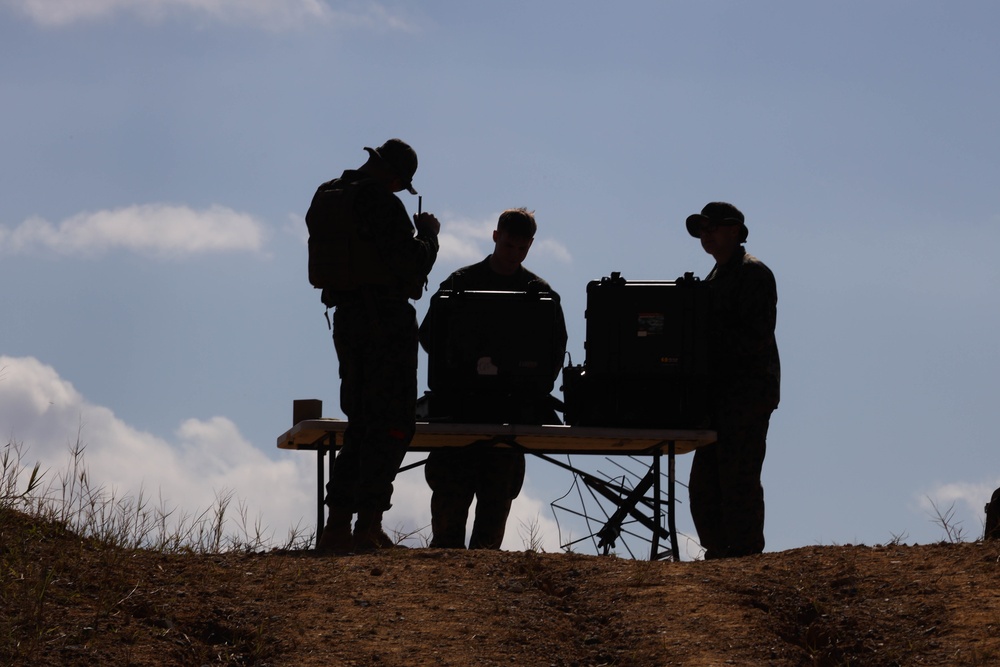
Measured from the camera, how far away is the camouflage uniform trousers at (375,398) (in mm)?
6977

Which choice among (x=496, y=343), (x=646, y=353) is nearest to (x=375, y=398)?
(x=496, y=343)

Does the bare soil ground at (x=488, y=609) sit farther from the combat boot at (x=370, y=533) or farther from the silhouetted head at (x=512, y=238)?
the silhouetted head at (x=512, y=238)

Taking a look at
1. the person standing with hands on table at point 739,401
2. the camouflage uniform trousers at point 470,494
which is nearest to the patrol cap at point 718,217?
the person standing with hands on table at point 739,401

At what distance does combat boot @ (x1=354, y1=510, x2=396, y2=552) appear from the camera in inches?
274

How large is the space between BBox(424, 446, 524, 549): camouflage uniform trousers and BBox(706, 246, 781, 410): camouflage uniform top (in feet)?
4.32

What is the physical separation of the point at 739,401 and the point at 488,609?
9.08 ft

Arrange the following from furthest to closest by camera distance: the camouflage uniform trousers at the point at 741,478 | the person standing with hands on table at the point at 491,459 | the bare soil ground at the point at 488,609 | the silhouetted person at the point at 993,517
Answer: the person standing with hands on table at the point at 491,459, the camouflage uniform trousers at the point at 741,478, the silhouetted person at the point at 993,517, the bare soil ground at the point at 488,609

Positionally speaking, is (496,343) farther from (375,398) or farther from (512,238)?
(375,398)

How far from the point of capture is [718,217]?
8.23 metres

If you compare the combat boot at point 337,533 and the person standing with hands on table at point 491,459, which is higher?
the person standing with hands on table at point 491,459

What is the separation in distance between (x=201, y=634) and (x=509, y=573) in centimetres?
140

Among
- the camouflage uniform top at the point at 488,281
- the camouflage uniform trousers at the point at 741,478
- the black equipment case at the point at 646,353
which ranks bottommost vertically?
the camouflage uniform trousers at the point at 741,478

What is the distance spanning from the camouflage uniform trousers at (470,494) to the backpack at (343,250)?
1.53m

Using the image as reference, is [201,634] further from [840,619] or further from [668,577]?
[840,619]
